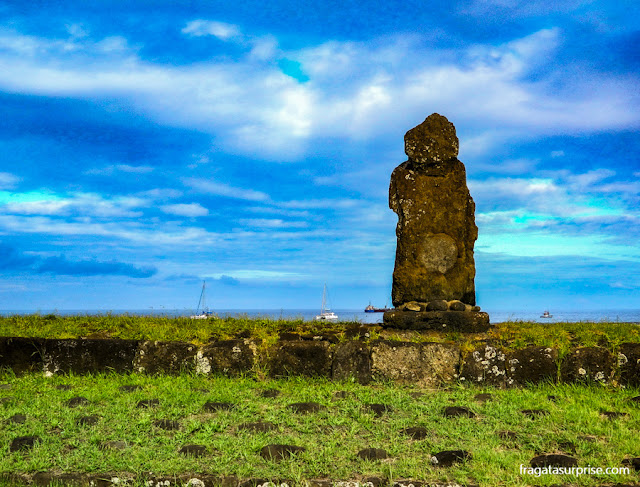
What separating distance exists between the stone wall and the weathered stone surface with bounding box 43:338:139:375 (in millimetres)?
15

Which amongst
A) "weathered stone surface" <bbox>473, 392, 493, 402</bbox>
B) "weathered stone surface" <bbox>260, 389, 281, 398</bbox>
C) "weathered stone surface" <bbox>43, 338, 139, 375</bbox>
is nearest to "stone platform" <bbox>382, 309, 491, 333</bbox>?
→ "weathered stone surface" <bbox>473, 392, 493, 402</bbox>

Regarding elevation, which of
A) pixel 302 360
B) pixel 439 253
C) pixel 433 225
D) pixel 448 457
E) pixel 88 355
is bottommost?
pixel 448 457

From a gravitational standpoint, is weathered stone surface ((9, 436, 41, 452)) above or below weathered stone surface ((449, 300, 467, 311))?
below

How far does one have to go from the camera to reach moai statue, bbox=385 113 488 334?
31.0 ft

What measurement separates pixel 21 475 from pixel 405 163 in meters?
7.81

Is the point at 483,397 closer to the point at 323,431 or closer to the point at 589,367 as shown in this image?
the point at 589,367

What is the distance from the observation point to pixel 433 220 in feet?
31.7

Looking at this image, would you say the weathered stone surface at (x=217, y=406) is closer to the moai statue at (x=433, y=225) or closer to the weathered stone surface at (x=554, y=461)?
the weathered stone surface at (x=554, y=461)

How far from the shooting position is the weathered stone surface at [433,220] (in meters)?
9.50

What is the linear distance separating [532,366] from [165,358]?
16.3ft

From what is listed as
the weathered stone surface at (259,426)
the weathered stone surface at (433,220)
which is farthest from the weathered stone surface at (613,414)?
the weathered stone surface at (433,220)

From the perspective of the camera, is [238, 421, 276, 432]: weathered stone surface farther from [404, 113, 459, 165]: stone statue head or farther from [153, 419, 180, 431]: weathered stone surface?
[404, 113, 459, 165]: stone statue head

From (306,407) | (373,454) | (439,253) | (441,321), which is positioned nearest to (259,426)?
(306,407)

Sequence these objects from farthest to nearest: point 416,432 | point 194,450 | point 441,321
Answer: point 441,321
point 416,432
point 194,450
